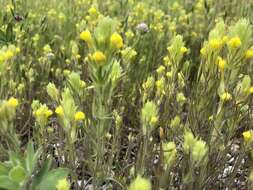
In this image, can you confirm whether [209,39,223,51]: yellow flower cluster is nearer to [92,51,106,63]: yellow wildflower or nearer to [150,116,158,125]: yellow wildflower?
[150,116,158,125]: yellow wildflower

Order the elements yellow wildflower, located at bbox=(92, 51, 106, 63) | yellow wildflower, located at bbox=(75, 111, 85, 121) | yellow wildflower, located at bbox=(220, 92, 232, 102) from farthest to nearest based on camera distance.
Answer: yellow wildflower, located at bbox=(220, 92, 232, 102) < yellow wildflower, located at bbox=(75, 111, 85, 121) < yellow wildflower, located at bbox=(92, 51, 106, 63)

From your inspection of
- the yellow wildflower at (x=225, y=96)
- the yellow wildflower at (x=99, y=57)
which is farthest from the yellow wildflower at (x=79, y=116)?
the yellow wildflower at (x=225, y=96)

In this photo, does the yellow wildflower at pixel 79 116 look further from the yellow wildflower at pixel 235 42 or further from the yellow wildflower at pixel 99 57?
the yellow wildflower at pixel 235 42

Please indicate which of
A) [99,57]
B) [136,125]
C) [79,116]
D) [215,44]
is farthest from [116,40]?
[136,125]

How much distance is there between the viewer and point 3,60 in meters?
1.64

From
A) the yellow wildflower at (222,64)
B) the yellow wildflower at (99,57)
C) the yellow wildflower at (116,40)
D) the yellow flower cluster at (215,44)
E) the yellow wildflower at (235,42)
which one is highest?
the yellow wildflower at (116,40)

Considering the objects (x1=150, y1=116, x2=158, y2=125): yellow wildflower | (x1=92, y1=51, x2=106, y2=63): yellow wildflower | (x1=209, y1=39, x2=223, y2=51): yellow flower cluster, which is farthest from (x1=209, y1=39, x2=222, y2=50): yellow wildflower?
(x1=92, y1=51, x2=106, y2=63): yellow wildflower

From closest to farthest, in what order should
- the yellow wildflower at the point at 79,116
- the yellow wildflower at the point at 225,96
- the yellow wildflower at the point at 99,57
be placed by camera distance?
the yellow wildflower at the point at 99,57 < the yellow wildflower at the point at 79,116 < the yellow wildflower at the point at 225,96

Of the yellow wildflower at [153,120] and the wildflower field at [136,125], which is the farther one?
the yellow wildflower at [153,120]

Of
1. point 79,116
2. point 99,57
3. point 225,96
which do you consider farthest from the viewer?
point 225,96

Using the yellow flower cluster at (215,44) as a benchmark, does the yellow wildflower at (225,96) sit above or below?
below

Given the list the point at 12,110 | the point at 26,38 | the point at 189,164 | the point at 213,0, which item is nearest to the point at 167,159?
the point at 189,164

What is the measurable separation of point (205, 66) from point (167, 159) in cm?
43

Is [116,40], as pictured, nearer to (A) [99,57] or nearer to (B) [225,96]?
(A) [99,57]
